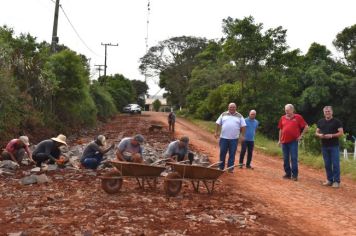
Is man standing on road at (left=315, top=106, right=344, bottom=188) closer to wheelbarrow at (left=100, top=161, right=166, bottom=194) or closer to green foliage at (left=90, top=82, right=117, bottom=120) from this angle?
wheelbarrow at (left=100, top=161, right=166, bottom=194)

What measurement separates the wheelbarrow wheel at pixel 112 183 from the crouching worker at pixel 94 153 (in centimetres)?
300

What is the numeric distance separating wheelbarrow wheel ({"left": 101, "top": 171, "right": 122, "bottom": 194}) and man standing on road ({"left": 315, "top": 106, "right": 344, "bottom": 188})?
5263 mm

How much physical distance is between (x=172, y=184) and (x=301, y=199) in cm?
275

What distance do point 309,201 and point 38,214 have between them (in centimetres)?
536

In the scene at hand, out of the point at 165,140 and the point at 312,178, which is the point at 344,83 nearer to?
the point at 165,140

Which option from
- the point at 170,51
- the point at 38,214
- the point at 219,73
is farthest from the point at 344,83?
the point at 170,51

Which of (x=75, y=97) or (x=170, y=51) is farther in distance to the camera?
(x=170, y=51)

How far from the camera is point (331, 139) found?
1234 centimetres

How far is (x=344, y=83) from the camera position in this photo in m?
37.6

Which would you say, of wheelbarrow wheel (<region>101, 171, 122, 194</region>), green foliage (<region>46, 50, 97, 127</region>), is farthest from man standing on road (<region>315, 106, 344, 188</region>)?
green foliage (<region>46, 50, 97, 127</region>)

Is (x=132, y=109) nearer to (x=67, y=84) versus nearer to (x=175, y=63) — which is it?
(x=175, y=63)

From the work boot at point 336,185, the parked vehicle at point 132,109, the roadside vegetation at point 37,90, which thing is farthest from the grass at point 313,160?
the parked vehicle at point 132,109

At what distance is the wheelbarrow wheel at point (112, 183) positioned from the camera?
985 cm

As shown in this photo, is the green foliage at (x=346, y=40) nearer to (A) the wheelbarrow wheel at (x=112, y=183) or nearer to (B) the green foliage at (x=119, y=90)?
(B) the green foliage at (x=119, y=90)
